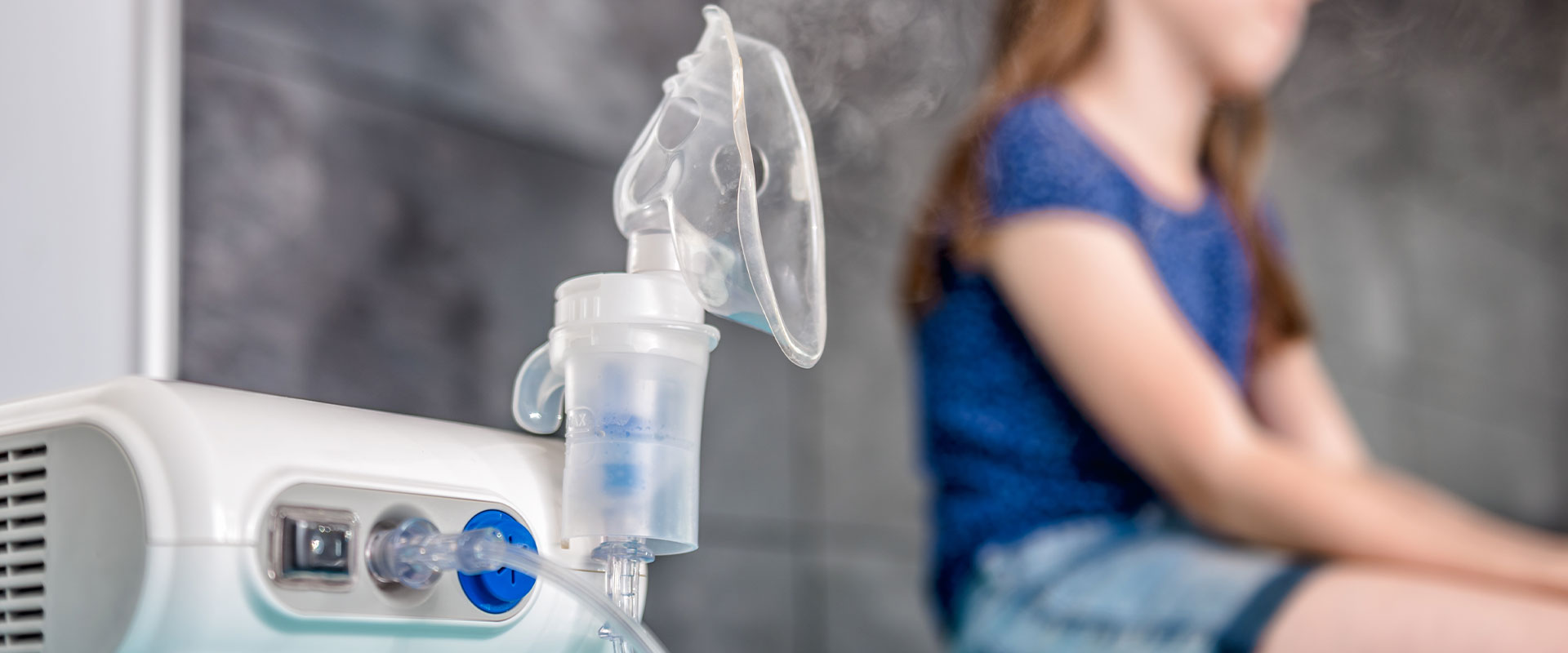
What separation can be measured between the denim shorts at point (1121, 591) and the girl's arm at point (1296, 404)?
301 mm

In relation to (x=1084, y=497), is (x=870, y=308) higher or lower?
higher

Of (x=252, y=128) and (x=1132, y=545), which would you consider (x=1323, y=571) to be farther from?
(x=252, y=128)

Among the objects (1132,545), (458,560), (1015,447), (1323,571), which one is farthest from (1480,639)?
(458,560)

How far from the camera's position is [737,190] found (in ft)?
1.02

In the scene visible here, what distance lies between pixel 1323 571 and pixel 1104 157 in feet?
1.00

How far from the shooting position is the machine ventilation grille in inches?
11.2

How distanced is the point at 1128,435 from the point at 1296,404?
36cm

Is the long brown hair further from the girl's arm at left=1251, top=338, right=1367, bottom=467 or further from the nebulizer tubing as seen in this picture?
the nebulizer tubing

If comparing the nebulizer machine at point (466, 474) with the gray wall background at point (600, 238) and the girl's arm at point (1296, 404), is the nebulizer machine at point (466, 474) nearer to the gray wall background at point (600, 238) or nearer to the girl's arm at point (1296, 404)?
the gray wall background at point (600, 238)

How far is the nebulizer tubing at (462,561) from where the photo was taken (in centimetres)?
30

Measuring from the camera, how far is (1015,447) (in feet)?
2.36

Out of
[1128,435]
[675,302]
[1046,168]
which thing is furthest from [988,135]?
[675,302]

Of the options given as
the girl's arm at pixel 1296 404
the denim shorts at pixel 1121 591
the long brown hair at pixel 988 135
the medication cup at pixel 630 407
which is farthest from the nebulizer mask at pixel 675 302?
the girl's arm at pixel 1296 404

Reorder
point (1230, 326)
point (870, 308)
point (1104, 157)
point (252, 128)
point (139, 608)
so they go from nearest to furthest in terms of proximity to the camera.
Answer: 1. point (139, 608)
2. point (252, 128)
3. point (1104, 157)
4. point (1230, 326)
5. point (870, 308)
